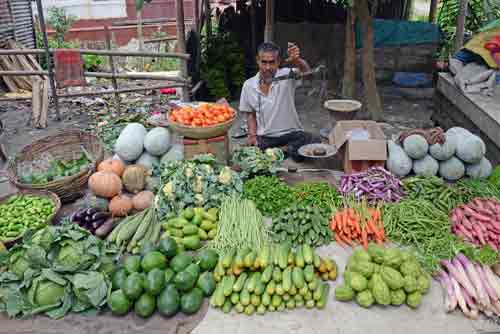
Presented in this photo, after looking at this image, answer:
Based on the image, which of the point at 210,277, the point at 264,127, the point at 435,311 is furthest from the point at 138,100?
the point at 435,311

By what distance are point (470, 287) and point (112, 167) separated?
11.8 feet

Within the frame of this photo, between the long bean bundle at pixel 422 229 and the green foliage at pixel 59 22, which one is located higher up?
the green foliage at pixel 59 22

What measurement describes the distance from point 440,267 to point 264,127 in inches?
117

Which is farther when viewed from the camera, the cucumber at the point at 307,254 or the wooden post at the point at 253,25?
the wooden post at the point at 253,25

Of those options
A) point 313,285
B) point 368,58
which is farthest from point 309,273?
point 368,58

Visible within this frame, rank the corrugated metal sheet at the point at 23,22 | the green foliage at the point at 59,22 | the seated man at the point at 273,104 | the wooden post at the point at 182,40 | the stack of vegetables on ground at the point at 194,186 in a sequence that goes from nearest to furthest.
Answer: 1. the stack of vegetables on ground at the point at 194,186
2. the seated man at the point at 273,104
3. the wooden post at the point at 182,40
4. the corrugated metal sheet at the point at 23,22
5. the green foliage at the point at 59,22

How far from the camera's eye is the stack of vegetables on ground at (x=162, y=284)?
301 centimetres

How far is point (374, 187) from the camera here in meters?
4.38

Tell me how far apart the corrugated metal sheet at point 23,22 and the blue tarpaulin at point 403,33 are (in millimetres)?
9474

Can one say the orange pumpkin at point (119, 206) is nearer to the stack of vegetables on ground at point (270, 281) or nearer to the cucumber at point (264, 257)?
the stack of vegetables on ground at point (270, 281)

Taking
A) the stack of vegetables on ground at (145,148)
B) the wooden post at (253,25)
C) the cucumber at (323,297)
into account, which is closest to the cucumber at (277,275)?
the cucumber at (323,297)

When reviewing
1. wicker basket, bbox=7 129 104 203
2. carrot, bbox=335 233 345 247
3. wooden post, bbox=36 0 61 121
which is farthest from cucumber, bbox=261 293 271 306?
A: wooden post, bbox=36 0 61 121

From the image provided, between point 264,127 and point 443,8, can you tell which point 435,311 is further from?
point 443,8

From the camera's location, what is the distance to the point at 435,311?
311 centimetres
